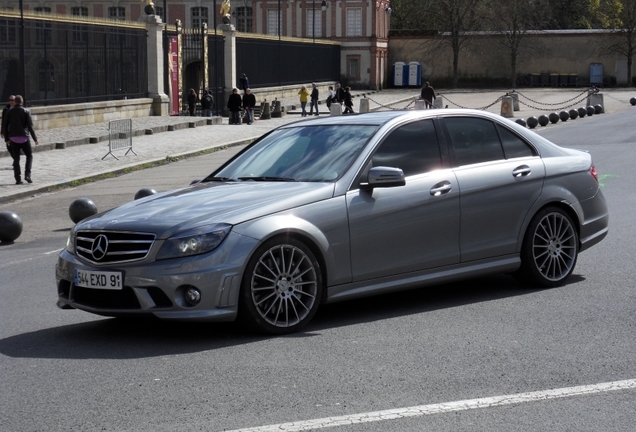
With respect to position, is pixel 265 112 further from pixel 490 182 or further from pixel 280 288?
pixel 280 288

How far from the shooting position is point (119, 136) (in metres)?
29.0

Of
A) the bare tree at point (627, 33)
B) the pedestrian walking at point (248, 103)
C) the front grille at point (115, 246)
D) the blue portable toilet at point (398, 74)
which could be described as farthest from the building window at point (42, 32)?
the bare tree at point (627, 33)

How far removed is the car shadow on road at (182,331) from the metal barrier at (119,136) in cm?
2017

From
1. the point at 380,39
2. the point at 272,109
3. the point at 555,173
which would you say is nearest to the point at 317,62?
the point at 380,39

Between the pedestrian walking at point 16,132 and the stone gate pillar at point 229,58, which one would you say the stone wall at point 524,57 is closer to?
the stone gate pillar at point 229,58

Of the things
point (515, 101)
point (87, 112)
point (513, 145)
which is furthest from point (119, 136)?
point (515, 101)

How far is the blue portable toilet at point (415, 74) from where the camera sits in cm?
9006

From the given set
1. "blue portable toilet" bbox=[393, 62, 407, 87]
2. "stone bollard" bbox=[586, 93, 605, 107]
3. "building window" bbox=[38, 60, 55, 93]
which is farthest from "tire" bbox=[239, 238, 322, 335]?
"blue portable toilet" bbox=[393, 62, 407, 87]

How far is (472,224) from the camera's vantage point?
8500mm

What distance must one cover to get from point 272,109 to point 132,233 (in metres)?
47.0

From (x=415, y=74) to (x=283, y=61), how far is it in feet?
91.1

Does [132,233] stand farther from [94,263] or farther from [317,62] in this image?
[317,62]

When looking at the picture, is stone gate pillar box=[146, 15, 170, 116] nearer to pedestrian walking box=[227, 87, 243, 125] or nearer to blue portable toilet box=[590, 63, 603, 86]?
pedestrian walking box=[227, 87, 243, 125]

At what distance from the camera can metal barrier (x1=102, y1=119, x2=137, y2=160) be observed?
2836 centimetres
